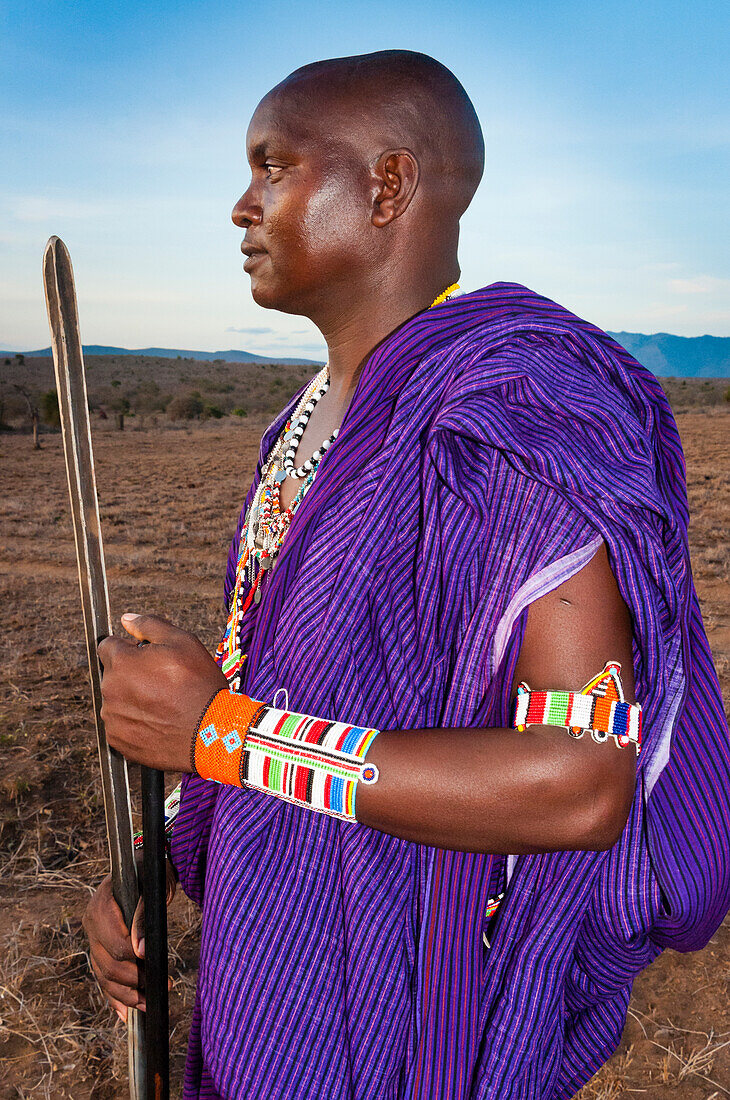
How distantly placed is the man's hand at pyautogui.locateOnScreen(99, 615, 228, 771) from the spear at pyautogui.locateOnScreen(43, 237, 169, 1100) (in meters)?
0.11

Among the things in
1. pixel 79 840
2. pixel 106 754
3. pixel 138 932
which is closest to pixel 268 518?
pixel 106 754

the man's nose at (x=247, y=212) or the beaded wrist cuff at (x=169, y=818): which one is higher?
the man's nose at (x=247, y=212)

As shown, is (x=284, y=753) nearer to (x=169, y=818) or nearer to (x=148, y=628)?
(x=148, y=628)

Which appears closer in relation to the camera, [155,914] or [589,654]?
[589,654]

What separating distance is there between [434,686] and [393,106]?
93 cm

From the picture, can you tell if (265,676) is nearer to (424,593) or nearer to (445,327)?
(424,593)

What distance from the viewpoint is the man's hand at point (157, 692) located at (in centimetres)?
109

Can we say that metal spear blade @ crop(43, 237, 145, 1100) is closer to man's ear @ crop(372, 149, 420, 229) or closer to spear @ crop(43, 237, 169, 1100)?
spear @ crop(43, 237, 169, 1100)

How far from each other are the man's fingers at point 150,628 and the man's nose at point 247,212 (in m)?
0.70

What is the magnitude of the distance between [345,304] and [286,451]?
42cm

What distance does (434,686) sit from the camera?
1.09 meters

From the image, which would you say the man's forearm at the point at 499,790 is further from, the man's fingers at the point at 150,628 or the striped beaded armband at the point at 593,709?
the man's fingers at the point at 150,628

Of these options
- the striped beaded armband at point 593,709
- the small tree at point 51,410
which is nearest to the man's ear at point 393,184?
the striped beaded armband at point 593,709

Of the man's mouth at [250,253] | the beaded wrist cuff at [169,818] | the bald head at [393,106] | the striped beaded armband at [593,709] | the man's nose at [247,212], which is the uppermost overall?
the bald head at [393,106]
